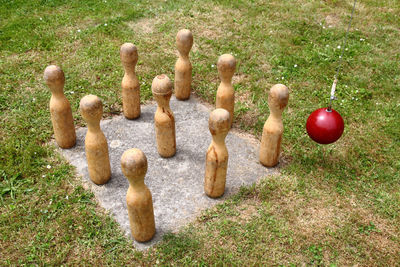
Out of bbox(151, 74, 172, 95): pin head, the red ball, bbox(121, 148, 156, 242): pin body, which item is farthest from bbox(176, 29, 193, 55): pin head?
bbox(121, 148, 156, 242): pin body

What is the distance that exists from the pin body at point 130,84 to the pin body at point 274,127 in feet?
4.18

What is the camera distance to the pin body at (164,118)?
324 cm

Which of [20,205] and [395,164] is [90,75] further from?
[395,164]

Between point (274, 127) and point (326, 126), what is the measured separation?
45 cm

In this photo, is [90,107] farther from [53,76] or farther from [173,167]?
[173,167]

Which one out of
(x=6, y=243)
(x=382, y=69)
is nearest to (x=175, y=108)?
(x=6, y=243)

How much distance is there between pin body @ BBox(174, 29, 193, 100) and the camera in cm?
388

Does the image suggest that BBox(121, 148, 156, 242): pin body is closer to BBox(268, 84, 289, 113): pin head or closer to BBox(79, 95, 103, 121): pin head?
BBox(79, 95, 103, 121): pin head

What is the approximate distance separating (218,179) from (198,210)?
288mm

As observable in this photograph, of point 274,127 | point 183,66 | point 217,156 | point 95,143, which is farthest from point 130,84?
point 274,127

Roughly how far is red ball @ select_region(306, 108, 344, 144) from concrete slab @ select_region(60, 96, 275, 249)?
2.00ft

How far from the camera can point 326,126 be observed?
301cm

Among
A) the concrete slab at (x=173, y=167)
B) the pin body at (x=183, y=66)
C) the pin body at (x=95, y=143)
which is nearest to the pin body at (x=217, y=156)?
the concrete slab at (x=173, y=167)

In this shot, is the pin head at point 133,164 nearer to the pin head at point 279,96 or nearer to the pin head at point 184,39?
the pin head at point 279,96
